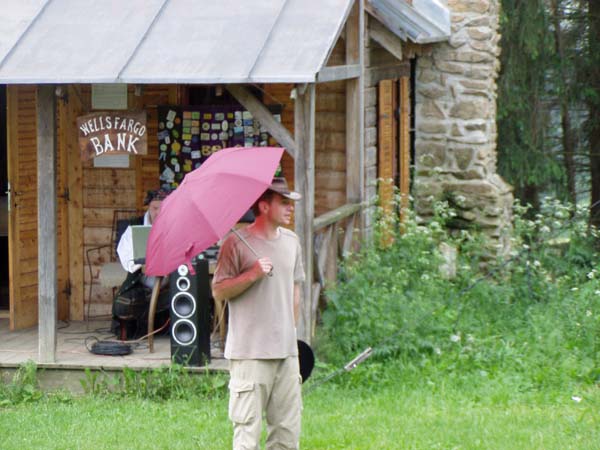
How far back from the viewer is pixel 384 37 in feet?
37.3


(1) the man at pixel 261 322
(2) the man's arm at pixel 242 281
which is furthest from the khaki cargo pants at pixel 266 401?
(2) the man's arm at pixel 242 281

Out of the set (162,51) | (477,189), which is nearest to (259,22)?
(162,51)

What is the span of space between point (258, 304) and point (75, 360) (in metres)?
3.52

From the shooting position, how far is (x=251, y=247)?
5.90 m

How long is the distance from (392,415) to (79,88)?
462 cm

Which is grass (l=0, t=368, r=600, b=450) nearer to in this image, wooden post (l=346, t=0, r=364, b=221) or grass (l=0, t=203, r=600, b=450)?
grass (l=0, t=203, r=600, b=450)

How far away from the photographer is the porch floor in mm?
8836

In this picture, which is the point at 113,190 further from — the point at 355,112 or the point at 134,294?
the point at 355,112

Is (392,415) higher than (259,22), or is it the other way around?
(259,22)

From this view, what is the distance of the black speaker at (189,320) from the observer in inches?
345

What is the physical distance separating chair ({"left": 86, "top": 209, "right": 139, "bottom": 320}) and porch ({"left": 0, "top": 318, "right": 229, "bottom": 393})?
522mm

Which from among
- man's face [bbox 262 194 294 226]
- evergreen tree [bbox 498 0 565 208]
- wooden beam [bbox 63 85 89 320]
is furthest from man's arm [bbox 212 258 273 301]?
evergreen tree [bbox 498 0 565 208]

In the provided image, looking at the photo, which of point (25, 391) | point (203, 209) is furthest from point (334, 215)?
point (203, 209)

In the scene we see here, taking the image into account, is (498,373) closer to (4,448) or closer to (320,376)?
(320,376)
